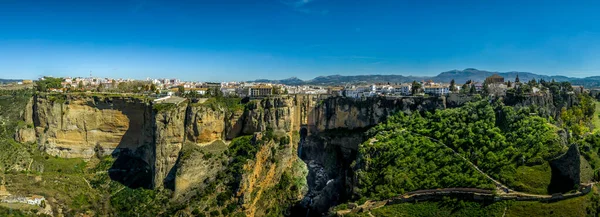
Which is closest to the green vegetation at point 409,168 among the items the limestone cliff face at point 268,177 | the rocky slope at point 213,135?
the rocky slope at point 213,135

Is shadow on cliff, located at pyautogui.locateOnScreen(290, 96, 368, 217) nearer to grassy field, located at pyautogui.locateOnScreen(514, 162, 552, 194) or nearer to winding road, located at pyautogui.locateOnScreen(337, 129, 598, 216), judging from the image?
winding road, located at pyautogui.locateOnScreen(337, 129, 598, 216)

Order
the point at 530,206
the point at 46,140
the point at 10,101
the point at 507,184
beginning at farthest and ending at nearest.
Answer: the point at 10,101 < the point at 46,140 < the point at 507,184 < the point at 530,206

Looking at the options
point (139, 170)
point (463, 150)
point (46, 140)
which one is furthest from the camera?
point (46, 140)

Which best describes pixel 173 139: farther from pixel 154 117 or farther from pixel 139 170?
pixel 139 170

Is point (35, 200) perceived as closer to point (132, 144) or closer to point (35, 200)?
point (35, 200)

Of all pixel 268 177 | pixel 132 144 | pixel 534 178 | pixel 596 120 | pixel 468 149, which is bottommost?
pixel 268 177

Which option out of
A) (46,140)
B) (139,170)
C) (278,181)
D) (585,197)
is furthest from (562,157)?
(46,140)

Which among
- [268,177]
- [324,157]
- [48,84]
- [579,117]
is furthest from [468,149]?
[48,84]
